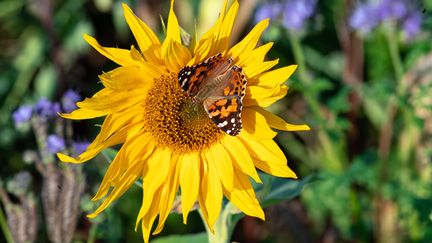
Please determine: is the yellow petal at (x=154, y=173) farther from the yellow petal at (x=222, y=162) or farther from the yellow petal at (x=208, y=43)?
the yellow petal at (x=208, y=43)

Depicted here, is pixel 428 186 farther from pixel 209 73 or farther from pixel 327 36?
pixel 327 36

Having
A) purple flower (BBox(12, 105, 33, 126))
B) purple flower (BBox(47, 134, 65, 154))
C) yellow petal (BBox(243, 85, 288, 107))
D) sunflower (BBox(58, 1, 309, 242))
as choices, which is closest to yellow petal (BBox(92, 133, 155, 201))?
sunflower (BBox(58, 1, 309, 242))

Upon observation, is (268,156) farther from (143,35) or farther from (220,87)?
(143,35)

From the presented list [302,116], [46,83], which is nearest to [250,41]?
[302,116]

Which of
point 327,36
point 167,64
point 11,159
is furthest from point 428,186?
point 11,159

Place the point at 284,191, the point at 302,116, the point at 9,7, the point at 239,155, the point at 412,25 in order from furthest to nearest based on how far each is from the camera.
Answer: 1. the point at 9,7
2. the point at 302,116
3. the point at 412,25
4. the point at 284,191
5. the point at 239,155

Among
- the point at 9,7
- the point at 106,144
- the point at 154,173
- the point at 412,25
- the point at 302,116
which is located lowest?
the point at 302,116
